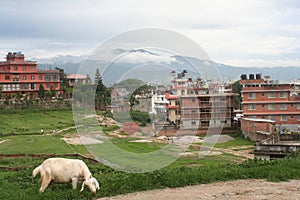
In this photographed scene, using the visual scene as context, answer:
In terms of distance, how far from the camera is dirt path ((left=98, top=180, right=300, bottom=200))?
8406 mm

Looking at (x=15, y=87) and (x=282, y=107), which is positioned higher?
(x=15, y=87)

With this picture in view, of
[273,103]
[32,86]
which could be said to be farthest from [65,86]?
[273,103]

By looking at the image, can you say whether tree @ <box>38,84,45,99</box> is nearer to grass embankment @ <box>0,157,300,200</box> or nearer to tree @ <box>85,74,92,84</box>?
tree @ <box>85,74,92,84</box>

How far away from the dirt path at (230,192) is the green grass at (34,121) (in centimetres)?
2571

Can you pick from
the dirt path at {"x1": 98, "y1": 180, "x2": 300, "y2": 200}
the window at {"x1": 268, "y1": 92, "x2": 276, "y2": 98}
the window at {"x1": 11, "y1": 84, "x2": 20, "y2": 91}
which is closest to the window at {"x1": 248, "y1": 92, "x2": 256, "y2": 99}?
the window at {"x1": 268, "y1": 92, "x2": 276, "y2": 98}

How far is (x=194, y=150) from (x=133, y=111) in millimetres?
9184

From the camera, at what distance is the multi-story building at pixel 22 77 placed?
4541cm

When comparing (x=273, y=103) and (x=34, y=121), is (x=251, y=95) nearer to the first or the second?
(x=273, y=103)

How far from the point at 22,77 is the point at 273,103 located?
28.2m

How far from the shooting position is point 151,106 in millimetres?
22406

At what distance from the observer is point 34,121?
38500mm

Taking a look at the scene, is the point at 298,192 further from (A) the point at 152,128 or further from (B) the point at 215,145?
(B) the point at 215,145

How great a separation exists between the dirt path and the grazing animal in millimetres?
675

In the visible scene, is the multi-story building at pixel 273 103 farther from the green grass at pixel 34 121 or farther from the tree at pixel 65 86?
the tree at pixel 65 86
